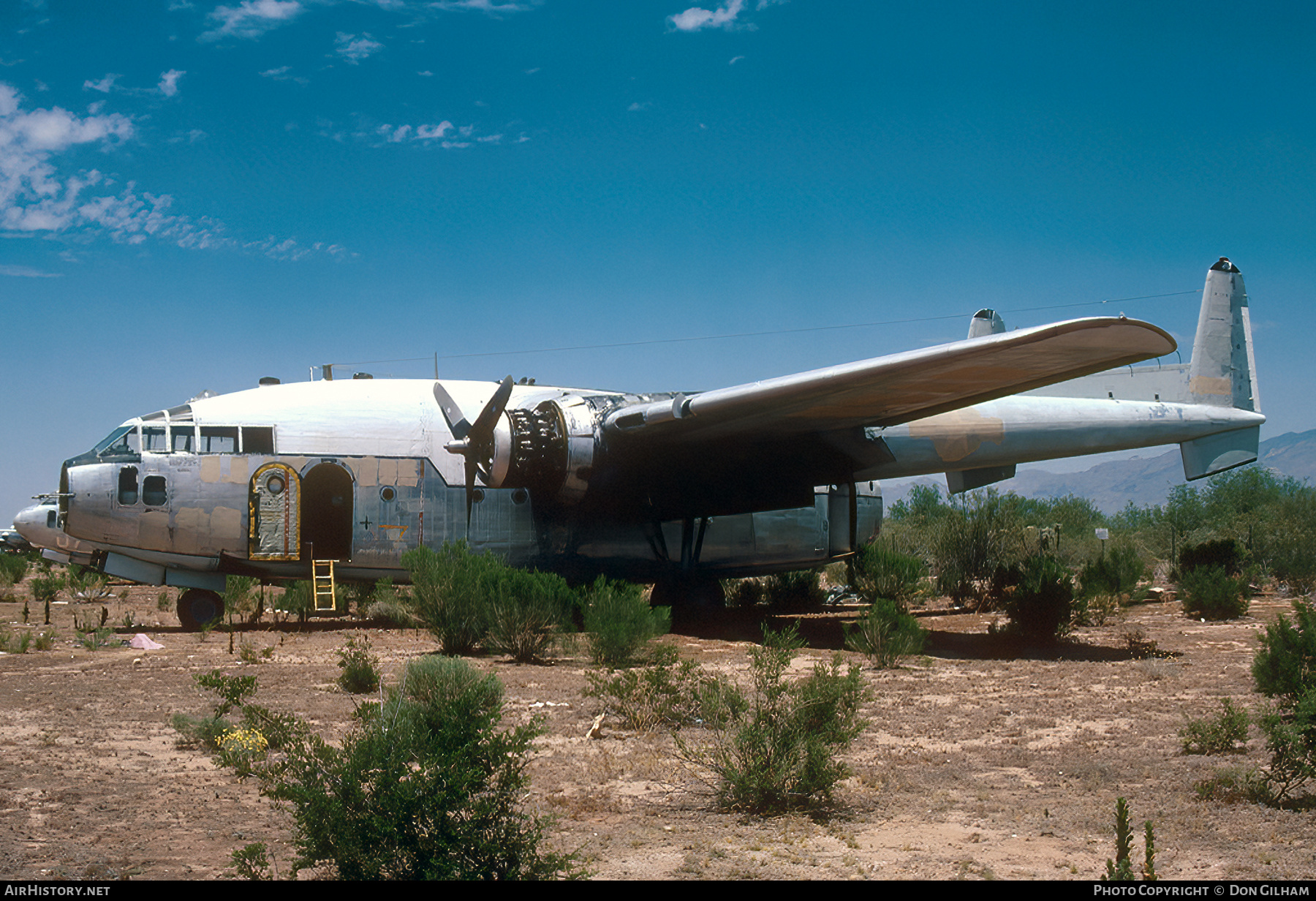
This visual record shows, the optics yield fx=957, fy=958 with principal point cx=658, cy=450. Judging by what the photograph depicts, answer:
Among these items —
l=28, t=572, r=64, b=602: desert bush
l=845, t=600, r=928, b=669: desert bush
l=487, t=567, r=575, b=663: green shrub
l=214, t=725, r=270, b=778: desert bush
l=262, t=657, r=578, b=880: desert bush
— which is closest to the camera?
l=262, t=657, r=578, b=880: desert bush

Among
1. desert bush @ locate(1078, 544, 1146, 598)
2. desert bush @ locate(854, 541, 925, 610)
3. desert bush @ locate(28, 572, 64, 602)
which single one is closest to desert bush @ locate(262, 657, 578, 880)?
desert bush @ locate(854, 541, 925, 610)

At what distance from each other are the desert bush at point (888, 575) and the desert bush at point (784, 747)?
12.2 metres

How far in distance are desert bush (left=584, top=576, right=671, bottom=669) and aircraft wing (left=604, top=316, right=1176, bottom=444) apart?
267 centimetres

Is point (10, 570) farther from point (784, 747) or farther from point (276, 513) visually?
point (784, 747)

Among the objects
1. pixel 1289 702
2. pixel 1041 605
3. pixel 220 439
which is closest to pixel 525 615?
pixel 220 439

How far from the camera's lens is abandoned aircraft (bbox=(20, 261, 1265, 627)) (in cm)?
1415

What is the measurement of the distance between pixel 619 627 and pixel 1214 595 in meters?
11.6

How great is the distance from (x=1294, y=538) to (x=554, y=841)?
2427cm

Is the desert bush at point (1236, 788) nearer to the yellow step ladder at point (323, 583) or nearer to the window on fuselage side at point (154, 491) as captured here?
the yellow step ladder at point (323, 583)

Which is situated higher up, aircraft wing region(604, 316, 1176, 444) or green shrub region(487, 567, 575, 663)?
aircraft wing region(604, 316, 1176, 444)

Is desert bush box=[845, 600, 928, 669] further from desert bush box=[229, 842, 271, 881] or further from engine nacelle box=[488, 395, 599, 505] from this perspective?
Answer: desert bush box=[229, 842, 271, 881]

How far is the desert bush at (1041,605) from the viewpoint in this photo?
14.2 meters

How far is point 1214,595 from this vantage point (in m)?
17.1
